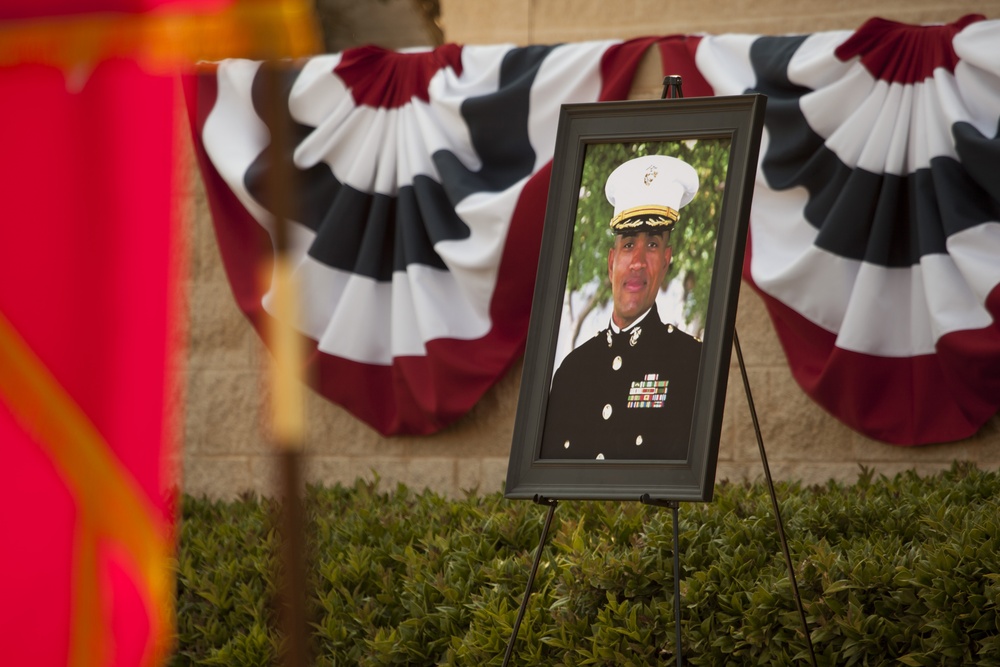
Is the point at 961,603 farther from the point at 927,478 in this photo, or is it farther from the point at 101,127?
the point at 101,127

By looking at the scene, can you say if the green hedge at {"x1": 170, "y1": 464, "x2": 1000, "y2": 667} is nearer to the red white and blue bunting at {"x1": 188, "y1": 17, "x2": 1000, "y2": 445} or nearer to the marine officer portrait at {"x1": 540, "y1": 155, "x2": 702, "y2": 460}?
the red white and blue bunting at {"x1": 188, "y1": 17, "x2": 1000, "y2": 445}

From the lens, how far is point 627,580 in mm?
3506

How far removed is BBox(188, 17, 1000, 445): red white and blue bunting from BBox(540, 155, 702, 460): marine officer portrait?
4.24ft

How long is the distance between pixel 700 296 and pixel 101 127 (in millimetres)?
1880

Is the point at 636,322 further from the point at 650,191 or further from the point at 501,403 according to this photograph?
the point at 501,403

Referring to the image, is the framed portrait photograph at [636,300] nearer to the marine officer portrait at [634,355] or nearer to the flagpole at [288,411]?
the marine officer portrait at [634,355]

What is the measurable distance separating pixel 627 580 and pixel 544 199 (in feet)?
5.84

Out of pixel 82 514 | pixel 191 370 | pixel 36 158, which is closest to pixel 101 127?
pixel 36 158

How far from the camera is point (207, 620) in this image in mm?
4254

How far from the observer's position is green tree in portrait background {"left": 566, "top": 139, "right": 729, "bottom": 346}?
299 cm

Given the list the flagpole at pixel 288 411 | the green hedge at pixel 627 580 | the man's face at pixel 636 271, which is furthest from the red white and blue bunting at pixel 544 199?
the flagpole at pixel 288 411

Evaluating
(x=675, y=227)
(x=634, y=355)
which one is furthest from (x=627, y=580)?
(x=675, y=227)

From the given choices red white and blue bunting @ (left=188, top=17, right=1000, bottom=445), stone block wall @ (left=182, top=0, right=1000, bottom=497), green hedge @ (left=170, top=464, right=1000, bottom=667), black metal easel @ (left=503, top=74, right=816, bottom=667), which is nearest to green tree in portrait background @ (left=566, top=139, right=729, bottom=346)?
black metal easel @ (left=503, top=74, right=816, bottom=667)

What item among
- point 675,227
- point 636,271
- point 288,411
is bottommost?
point 288,411
